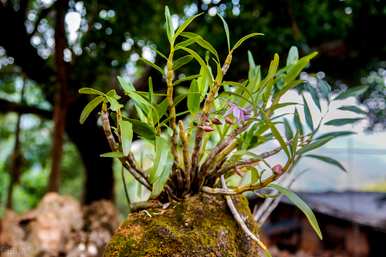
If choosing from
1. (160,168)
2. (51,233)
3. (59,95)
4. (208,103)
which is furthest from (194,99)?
(59,95)

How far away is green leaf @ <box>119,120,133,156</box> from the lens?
0.54m

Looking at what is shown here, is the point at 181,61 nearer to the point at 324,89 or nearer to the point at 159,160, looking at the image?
the point at 159,160

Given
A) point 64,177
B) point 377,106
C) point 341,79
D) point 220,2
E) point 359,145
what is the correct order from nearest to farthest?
point 377,106, point 220,2, point 341,79, point 359,145, point 64,177

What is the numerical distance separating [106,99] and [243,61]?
1.94 m

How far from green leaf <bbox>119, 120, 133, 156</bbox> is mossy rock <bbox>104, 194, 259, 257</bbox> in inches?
5.7

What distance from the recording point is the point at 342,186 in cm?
402

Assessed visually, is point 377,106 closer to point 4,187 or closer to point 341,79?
point 341,79

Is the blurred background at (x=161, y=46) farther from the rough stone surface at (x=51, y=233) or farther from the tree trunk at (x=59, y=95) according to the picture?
the rough stone surface at (x=51, y=233)

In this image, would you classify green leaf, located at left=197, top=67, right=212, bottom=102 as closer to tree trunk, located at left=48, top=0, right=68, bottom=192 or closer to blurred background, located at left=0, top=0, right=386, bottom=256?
blurred background, located at left=0, top=0, right=386, bottom=256

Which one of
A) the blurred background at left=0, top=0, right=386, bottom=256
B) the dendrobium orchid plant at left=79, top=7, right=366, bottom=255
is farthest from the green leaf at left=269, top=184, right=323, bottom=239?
the blurred background at left=0, top=0, right=386, bottom=256

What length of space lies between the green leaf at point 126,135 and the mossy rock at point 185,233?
0.14m

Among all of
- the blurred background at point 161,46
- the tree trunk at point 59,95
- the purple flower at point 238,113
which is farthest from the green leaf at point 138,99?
the tree trunk at point 59,95

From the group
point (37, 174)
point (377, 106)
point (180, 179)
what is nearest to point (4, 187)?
point (37, 174)

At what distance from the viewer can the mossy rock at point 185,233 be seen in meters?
0.60
